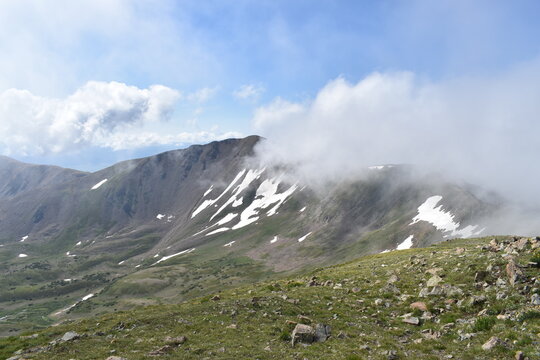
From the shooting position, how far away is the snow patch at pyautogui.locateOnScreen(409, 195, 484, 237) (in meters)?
133

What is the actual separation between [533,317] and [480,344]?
3.97 meters

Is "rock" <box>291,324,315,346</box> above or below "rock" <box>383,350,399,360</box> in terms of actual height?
above

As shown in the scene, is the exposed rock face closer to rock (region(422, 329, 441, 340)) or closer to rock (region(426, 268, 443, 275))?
rock (region(422, 329, 441, 340))

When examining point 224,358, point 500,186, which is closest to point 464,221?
point 500,186

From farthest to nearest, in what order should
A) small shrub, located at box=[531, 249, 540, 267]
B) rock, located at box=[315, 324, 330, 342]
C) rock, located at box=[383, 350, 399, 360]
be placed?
small shrub, located at box=[531, 249, 540, 267], rock, located at box=[315, 324, 330, 342], rock, located at box=[383, 350, 399, 360]

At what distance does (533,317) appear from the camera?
56.3 feet

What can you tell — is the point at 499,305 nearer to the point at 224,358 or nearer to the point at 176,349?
the point at 224,358

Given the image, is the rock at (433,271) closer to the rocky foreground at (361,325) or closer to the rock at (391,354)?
the rocky foreground at (361,325)

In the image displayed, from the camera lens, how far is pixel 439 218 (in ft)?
514

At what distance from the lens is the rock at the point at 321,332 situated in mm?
18797

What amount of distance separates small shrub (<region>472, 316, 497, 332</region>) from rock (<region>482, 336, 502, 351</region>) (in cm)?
239

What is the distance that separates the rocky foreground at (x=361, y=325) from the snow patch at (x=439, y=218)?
119494mm

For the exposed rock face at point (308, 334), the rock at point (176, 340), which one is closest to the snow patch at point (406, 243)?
the exposed rock face at point (308, 334)

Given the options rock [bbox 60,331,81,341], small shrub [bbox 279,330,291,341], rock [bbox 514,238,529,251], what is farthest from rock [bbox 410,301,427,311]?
rock [bbox 60,331,81,341]
